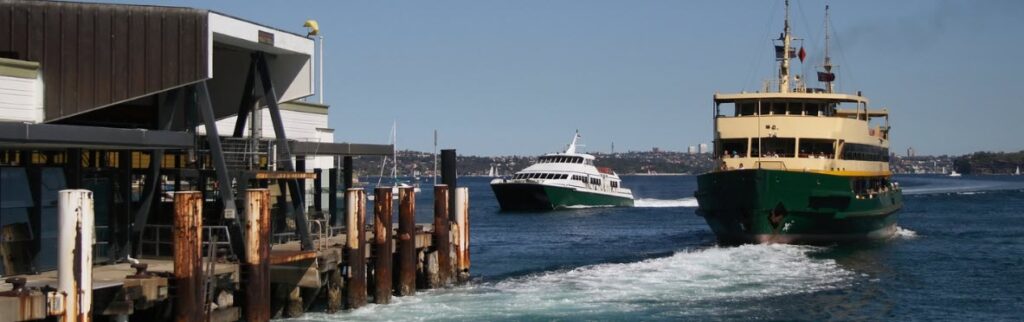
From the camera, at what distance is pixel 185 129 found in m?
22.9

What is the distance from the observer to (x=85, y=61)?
2112cm

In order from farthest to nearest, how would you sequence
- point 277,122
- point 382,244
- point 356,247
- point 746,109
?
point 746,109
point 382,244
point 356,247
point 277,122

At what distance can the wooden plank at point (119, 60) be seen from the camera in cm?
2123

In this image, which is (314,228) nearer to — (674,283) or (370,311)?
(370,311)

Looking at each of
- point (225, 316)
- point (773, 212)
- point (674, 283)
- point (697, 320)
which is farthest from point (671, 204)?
point (225, 316)

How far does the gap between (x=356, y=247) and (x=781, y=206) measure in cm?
2243

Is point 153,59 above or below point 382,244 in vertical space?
above

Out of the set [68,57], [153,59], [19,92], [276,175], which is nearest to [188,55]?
[153,59]

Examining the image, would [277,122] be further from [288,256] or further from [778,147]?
[778,147]

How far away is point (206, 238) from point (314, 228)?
21.7 feet

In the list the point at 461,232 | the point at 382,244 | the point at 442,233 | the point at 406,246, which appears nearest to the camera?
the point at 382,244

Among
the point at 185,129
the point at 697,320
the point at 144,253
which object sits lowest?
the point at 697,320

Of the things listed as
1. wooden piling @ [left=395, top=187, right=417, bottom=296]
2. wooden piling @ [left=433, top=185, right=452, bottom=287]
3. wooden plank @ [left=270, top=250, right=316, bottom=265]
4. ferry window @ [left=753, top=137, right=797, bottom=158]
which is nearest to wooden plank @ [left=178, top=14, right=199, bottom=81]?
wooden plank @ [left=270, top=250, right=316, bottom=265]

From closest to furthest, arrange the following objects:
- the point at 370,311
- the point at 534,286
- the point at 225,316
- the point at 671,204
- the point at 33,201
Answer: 1. the point at 33,201
2. the point at 225,316
3. the point at 370,311
4. the point at 534,286
5. the point at 671,204
